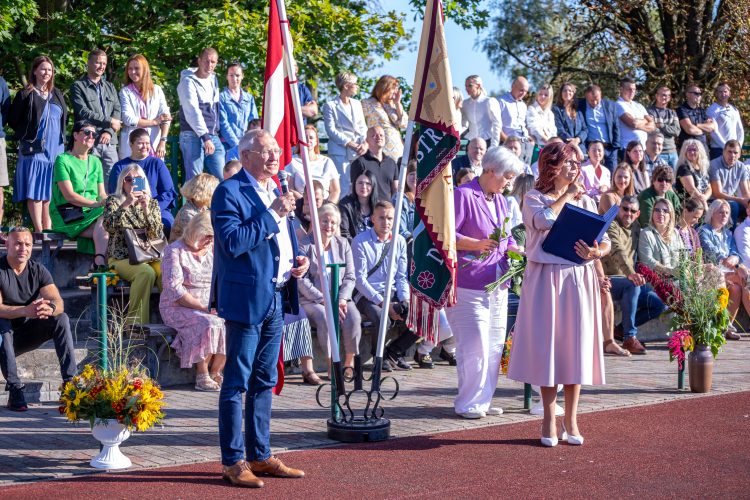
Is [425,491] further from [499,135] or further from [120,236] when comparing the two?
[499,135]

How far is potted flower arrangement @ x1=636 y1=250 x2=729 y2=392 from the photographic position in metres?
10.4

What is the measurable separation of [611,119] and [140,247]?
8658 millimetres

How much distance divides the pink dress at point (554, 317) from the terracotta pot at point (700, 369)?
2517 mm

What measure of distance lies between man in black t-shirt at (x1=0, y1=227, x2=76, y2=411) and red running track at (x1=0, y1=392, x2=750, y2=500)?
235cm

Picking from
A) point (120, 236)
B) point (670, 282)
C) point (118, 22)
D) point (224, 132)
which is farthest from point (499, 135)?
point (118, 22)

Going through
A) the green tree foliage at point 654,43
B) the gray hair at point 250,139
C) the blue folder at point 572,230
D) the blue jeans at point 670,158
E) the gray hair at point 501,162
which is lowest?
the blue folder at point 572,230

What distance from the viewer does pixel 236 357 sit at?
22.5ft

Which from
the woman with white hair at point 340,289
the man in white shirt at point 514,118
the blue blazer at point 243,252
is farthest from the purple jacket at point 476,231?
the man in white shirt at point 514,118

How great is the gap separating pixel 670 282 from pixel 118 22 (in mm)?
12527

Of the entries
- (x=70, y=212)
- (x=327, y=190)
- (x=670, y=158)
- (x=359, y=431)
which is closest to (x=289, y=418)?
(x=359, y=431)

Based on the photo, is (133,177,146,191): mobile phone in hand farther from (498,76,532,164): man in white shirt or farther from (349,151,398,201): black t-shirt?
(498,76,532,164): man in white shirt

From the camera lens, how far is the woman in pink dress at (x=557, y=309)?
8.09 m

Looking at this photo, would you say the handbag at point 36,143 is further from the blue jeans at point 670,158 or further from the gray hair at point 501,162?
the blue jeans at point 670,158

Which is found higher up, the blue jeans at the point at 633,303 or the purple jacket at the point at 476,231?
the purple jacket at the point at 476,231
